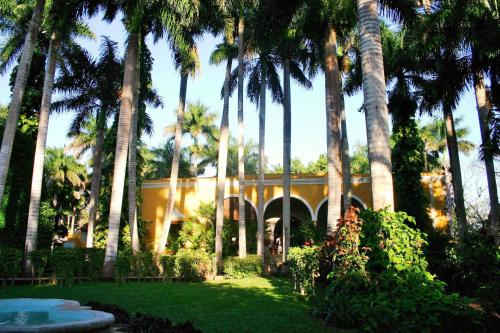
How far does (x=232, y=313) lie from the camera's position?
8.88 metres

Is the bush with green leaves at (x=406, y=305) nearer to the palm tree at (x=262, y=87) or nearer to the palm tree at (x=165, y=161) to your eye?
the palm tree at (x=262, y=87)

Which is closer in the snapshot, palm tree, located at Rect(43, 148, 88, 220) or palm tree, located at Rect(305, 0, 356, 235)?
palm tree, located at Rect(305, 0, 356, 235)

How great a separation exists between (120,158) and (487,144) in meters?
13.4

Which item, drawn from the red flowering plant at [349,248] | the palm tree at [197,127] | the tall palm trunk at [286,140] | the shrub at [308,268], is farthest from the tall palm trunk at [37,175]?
the palm tree at [197,127]

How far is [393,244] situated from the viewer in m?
5.67

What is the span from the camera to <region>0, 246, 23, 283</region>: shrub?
1472cm

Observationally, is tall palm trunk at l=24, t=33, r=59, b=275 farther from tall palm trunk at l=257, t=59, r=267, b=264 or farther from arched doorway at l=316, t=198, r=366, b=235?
arched doorway at l=316, t=198, r=366, b=235

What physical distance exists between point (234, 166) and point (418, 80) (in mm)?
27719

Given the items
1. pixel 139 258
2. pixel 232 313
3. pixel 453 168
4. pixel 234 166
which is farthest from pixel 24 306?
pixel 234 166

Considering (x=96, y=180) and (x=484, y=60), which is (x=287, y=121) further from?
(x=96, y=180)

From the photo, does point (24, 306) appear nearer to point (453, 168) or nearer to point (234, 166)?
point (453, 168)

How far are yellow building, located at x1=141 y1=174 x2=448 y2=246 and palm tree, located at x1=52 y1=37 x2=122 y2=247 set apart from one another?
19.2ft

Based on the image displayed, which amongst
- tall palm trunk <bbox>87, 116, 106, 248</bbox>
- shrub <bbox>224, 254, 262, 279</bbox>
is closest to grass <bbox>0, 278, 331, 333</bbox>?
shrub <bbox>224, 254, 262, 279</bbox>

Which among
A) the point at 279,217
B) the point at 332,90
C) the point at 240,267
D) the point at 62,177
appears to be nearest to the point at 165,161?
the point at 62,177
